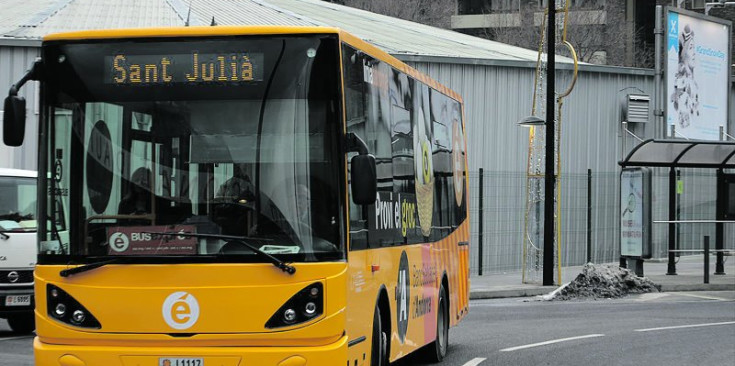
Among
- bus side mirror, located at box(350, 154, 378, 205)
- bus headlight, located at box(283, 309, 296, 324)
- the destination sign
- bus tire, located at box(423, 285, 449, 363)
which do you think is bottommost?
bus tire, located at box(423, 285, 449, 363)

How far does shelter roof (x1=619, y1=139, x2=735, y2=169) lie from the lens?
26.8 m

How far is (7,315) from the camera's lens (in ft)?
50.7

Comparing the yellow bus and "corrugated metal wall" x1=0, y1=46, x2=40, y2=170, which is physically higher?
"corrugated metal wall" x1=0, y1=46, x2=40, y2=170

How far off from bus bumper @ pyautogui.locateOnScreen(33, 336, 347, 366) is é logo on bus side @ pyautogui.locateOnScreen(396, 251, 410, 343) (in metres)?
2.44

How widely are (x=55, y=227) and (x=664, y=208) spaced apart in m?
28.5

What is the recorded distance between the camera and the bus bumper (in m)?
8.48

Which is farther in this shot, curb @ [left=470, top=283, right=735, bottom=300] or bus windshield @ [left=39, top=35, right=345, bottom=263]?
curb @ [left=470, top=283, right=735, bottom=300]

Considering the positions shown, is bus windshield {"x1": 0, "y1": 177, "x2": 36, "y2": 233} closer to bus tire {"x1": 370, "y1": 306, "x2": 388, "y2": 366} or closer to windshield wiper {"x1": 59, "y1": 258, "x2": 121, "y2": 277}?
bus tire {"x1": 370, "y1": 306, "x2": 388, "y2": 366}

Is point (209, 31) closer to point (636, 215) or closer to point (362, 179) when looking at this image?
point (362, 179)

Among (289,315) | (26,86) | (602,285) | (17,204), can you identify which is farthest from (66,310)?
(26,86)

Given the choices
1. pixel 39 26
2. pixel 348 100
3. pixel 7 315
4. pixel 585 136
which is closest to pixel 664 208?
pixel 585 136

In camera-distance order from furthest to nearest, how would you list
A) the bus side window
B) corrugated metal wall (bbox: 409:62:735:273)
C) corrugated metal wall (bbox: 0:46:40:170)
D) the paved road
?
corrugated metal wall (bbox: 409:62:735:273) → corrugated metal wall (bbox: 0:46:40:170) → the paved road → the bus side window

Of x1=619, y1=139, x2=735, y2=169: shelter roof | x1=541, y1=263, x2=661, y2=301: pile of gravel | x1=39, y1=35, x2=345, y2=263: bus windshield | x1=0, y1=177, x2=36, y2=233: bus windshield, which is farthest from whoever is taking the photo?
Answer: x1=619, y1=139, x2=735, y2=169: shelter roof

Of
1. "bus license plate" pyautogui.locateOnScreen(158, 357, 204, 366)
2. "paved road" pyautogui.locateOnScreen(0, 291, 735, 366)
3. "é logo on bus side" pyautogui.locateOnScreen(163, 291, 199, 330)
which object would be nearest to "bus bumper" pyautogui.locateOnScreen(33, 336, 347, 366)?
"bus license plate" pyautogui.locateOnScreen(158, 357, 204, 366)
